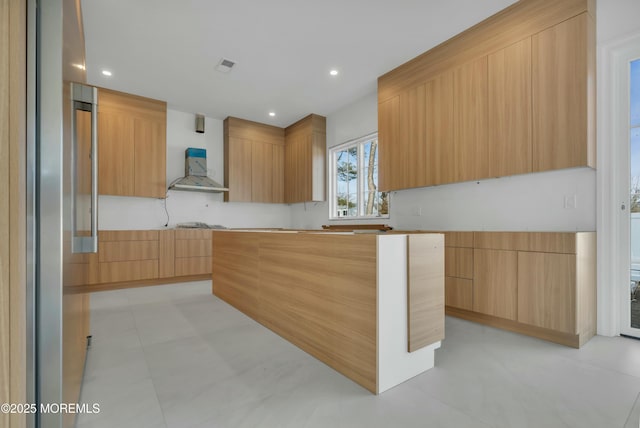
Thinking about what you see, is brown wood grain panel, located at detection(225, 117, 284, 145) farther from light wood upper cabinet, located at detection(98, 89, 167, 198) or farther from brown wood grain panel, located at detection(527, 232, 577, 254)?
brown wood grain panel, located at detection(527, 232, 577, 254)

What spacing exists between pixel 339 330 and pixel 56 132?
164 centimetres

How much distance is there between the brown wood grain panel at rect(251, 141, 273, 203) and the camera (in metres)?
6.04

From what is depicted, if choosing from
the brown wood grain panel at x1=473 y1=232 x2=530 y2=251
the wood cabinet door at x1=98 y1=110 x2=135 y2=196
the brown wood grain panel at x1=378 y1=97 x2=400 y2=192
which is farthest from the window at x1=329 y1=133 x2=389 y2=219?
the wood cabinet door at x1=98 y1=110 x2=135 y2=196

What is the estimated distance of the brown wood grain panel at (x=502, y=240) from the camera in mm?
2482

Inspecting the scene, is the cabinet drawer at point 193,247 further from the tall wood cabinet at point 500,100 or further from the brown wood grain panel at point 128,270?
the tall wood cabinet at point 500,100

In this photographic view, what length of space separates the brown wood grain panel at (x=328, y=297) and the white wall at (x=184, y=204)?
11.8ft

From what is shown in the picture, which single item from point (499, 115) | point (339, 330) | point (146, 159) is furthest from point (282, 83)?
point (339, 330)

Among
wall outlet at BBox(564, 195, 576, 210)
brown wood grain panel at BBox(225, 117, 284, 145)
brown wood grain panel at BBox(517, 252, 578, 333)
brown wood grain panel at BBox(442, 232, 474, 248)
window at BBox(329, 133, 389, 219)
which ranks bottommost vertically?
brown wood grain panel at BBox(517, 252, 578, 333)

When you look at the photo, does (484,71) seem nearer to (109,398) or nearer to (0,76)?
(0,76)

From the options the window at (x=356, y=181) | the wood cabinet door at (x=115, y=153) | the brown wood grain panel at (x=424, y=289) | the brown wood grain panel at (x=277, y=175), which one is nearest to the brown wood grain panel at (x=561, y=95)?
the brown wood grain panel at (x=424, y=289)

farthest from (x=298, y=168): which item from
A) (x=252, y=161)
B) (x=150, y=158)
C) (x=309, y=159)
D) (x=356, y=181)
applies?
(x=150, y=158)

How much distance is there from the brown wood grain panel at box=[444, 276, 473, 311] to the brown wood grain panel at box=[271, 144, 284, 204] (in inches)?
160

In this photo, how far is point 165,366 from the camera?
6.41 feet

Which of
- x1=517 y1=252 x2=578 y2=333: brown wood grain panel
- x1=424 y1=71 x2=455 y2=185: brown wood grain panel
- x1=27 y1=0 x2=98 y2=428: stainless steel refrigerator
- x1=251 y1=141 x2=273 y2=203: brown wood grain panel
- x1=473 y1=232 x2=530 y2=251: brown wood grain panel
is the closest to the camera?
x1=27 y1=0 x2=98 y2=428: stainless steel refrigerator
